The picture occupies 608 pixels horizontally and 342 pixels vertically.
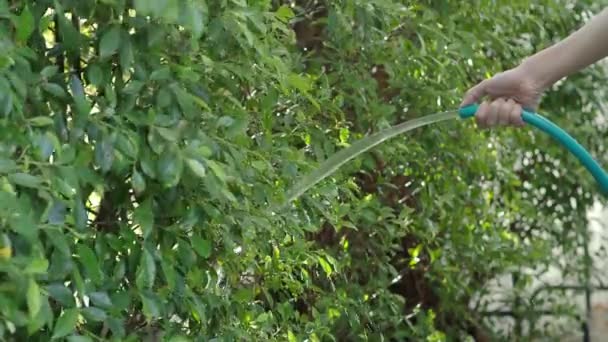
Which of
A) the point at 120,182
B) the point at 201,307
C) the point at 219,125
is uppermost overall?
the point at 219,125

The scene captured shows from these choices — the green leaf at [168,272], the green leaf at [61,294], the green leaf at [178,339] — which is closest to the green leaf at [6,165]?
the green leaf at [61,294]

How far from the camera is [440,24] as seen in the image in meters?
3.48

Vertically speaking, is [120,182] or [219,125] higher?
[219,125]

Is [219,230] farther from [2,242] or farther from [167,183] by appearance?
[2,242]

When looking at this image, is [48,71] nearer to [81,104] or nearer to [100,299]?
[81,104]

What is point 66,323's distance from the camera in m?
1.79

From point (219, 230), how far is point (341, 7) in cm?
84

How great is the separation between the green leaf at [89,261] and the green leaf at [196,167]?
8.1 inches

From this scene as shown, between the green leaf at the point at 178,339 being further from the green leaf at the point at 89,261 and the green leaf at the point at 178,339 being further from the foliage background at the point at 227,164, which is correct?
the green leaf at the point at 89,261

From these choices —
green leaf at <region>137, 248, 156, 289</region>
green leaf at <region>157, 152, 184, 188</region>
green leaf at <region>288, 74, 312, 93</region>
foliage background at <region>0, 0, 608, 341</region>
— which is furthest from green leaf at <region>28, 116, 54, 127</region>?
green leaf at <region>288, 74, 312, 93</region>

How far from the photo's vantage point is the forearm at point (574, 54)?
2.36 meters

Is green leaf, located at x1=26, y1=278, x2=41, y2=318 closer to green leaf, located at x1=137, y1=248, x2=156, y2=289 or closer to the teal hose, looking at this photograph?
green leaf, located at x1=137, y1=248, x2=156, y2=289

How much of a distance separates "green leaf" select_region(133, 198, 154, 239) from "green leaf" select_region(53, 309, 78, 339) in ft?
0.81

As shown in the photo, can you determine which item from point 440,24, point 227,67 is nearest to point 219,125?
point 227,67
